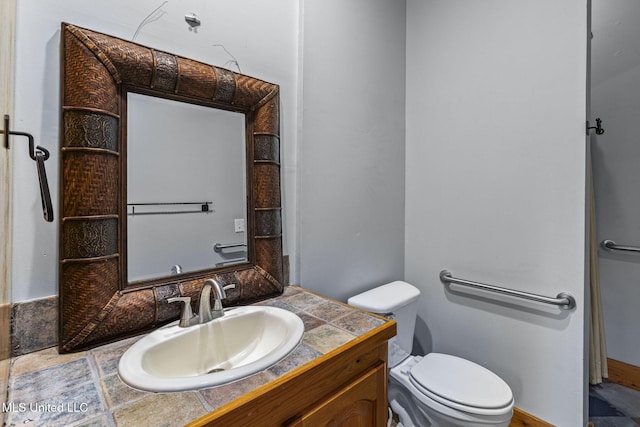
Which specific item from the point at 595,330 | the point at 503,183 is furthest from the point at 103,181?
the point at 595,330

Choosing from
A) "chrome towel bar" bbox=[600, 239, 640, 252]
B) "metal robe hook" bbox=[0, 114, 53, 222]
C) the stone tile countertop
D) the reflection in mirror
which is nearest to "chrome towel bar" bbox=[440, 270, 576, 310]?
"chrome towel bar" bbox=[600, 239, 640, 252]

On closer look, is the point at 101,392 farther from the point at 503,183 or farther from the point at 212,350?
the point at 503,183

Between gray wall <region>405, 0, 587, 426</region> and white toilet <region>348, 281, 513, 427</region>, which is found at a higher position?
gray wall <region>405, 0, 587, 426</region>

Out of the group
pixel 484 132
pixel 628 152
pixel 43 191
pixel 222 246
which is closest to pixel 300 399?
pixel 222 246

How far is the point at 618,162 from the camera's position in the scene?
5.51 ft

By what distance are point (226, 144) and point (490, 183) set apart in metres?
1.32

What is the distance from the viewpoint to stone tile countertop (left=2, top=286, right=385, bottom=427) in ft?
1.72

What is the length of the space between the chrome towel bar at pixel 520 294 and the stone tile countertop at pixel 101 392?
100 centimetres

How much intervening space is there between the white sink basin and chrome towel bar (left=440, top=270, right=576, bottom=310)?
1092mm

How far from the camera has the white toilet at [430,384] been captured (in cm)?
111

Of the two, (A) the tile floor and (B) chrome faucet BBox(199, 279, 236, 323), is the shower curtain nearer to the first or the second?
(A) the tile floor

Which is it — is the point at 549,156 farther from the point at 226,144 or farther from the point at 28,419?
the point at 28,419

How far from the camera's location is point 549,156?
1330 millimetres

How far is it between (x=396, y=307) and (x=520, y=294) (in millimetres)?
596
